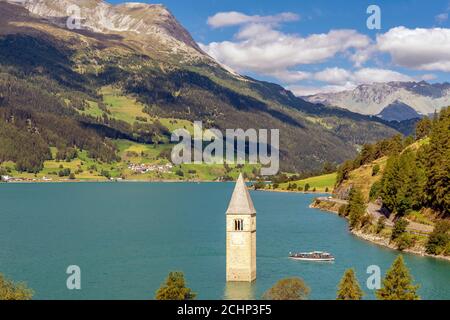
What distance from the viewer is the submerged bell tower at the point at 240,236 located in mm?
79438

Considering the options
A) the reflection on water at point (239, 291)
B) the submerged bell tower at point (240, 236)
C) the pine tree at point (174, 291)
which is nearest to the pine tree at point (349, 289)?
the reflection on water at point (239, 291)

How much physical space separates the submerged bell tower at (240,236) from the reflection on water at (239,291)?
2.71ft

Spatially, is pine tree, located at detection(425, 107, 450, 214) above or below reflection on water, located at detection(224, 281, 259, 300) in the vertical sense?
above

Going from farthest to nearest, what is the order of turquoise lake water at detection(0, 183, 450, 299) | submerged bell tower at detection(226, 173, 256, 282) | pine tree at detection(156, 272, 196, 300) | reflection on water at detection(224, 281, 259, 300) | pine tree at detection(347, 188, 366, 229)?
pine tree at detection(347, 188, 366, 229)
turquoise lake water at detection(0, 183, 450, 299)
submerged bell tower at detection(226, 173, 256, 282)
reflection on water at detection(224, 281, 259, 300)
pine tree at detection(156, 272, 196, 300)

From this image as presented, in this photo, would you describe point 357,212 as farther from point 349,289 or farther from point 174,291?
point 174,291

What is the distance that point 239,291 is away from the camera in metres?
77.6

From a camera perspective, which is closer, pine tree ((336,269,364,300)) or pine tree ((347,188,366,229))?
pine tree ((336,269,364,300))

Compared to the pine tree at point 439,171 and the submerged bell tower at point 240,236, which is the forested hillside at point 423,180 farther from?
the submerged bell tower at point 240,236

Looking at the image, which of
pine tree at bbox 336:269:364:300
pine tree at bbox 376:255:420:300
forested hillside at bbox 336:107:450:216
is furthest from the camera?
forested hillside at bbox 336:107:450:216

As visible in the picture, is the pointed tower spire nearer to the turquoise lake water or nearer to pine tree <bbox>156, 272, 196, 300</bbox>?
the turquoise lake water

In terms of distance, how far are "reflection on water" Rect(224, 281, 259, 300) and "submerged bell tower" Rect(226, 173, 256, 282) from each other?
0.83 metres

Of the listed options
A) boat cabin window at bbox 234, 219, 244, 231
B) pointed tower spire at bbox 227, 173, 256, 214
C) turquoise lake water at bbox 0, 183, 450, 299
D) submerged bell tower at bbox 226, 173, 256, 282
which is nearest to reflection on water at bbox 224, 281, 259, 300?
turquoise lake water at bbox 0, 183, 450, 299

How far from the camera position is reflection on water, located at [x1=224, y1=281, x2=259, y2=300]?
7444 cm

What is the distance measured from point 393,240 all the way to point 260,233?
36323mm
